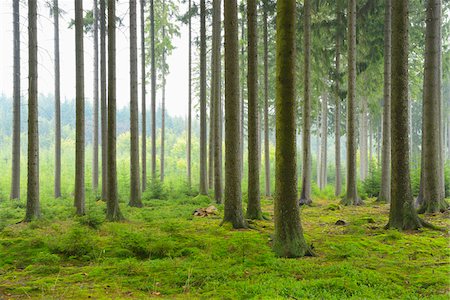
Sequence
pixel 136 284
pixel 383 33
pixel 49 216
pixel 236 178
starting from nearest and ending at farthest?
pixel 136 284
pixel 236 178
pixel 49 216
pixel 383 33

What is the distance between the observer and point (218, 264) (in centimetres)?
597

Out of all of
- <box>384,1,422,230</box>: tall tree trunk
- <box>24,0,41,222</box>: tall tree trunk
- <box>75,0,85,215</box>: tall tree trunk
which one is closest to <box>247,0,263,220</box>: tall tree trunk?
<box>384,1,422,230</box>: tall tree trunk

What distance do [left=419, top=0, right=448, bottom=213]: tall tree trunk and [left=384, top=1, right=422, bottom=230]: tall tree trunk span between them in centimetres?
226

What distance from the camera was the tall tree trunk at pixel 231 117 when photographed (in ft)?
30.2

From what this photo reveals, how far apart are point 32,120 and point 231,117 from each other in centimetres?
562

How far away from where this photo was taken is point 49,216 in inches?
457

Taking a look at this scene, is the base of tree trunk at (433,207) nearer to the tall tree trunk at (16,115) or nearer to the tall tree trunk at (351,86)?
the tall tree trunk at (351,86)

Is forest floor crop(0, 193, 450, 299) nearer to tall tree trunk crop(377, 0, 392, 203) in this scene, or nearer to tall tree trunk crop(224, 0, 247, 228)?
tall tree trunk crop(224, 0, 247, 228)

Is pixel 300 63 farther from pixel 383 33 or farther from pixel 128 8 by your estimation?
pixel 128 8

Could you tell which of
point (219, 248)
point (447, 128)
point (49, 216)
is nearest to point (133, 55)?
point (49, 216)

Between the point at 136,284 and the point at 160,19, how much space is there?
17020mm

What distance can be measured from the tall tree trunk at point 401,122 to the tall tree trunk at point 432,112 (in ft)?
7.41

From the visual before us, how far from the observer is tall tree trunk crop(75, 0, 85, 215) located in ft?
37.4

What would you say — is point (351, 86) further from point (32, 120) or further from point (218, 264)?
point (32, 120)
